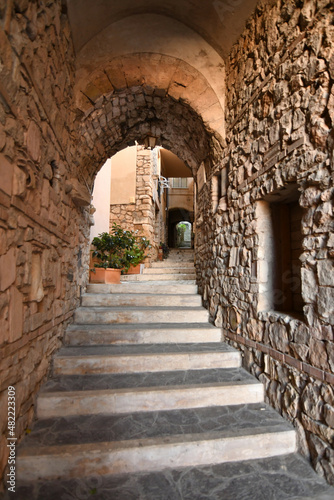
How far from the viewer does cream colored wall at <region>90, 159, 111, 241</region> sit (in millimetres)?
5934

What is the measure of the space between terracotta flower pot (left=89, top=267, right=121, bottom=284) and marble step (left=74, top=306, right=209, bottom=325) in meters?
1.19

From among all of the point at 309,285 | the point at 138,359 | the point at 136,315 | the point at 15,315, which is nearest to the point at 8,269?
the point at 15,315

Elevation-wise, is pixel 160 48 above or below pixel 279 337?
above

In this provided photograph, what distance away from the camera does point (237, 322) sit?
280 centimetres

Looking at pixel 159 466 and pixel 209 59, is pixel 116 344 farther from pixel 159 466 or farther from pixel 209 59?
pixel 209 59

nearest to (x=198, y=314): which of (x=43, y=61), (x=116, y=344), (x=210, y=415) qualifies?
(x=116, y=344)

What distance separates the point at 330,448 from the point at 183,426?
944 mm

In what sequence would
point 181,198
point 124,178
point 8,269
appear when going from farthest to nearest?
point 181,198
point 124,178
point 8,269

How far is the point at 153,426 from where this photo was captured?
1.96m

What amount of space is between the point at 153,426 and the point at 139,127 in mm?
4020

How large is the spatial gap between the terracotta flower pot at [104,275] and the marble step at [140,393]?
2.42m

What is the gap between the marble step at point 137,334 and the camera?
2949 millimetres

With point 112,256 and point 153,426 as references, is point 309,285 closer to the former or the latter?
point 153,426

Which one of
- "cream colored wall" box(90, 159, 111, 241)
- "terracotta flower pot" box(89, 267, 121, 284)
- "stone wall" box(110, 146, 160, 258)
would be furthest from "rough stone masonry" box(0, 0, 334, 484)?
"stone wall" box(110, 146, 160, 258)
